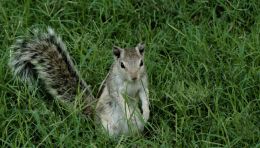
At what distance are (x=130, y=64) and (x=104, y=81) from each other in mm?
509

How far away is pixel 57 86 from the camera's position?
5164 millimetres

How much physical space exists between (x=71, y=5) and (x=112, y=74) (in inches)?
59.2

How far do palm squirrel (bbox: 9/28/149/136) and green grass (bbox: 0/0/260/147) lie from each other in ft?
0.35

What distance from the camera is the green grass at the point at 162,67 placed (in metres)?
4.75

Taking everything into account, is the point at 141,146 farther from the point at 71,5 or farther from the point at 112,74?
the point at 71,5

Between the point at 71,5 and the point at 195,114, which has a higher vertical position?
the point at 71,5

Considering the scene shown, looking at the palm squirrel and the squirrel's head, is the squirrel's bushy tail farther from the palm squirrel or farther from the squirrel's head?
the squirrel's head

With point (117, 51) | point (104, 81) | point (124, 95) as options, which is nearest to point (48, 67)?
point (104, 81)

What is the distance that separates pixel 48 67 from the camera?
17.1ft

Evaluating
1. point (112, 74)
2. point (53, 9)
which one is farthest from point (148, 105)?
point (53, 9)

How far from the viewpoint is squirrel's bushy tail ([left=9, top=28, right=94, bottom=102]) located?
515 centimetres

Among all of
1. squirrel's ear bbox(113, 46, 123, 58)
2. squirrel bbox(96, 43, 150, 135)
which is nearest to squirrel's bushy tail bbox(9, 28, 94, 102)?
squirrel bbox(96, 43, 150, 135)

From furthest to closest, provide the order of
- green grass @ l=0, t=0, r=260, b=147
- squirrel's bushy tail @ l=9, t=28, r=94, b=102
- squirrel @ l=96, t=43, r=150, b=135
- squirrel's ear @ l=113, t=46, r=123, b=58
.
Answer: squirrel's bushy tail @ l=9, t=28, r=94, b=102 → squirrel's ear @ l=113, t=46, r=123, b=58 → squirrel @ l=96, t=43, r=150, b=135 → green grass @ l=0, t=0, r=260, b=147

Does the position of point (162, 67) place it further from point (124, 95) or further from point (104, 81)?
point (124, 95)
